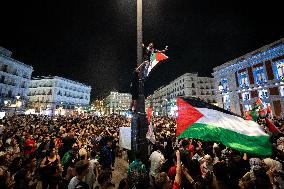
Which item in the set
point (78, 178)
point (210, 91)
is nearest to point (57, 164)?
point (78, 178)

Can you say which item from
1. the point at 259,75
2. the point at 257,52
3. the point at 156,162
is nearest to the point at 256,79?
the point at 259,75

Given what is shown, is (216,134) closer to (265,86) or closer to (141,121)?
(141,121)

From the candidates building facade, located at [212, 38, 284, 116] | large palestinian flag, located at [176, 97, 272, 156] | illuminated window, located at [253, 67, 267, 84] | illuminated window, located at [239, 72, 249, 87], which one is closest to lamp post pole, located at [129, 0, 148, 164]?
large palestinian flag, located at [176, 97, 272, 156]

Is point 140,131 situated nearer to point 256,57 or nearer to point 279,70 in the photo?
point 279,70

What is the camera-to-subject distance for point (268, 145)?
3.48 meters

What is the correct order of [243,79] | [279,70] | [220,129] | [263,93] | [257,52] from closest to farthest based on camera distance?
1. [220,129]
2. [279,70]
3. [263,93]
4. [257,52]
5. [243,79]

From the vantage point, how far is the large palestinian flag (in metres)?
3.42

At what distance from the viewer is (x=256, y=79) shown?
123 feet

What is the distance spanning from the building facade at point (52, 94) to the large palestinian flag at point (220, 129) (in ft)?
238

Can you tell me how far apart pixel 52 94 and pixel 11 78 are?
72.8 feet

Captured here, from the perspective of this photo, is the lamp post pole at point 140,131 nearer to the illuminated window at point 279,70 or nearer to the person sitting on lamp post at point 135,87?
the person sitting on lamp post at point 135,87

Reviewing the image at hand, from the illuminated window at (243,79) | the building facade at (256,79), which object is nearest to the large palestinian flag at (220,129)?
the building facade at (256,79)

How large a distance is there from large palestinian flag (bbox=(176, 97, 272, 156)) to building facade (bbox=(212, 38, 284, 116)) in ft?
93.6

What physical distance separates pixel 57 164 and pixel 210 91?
7779 centimetres
